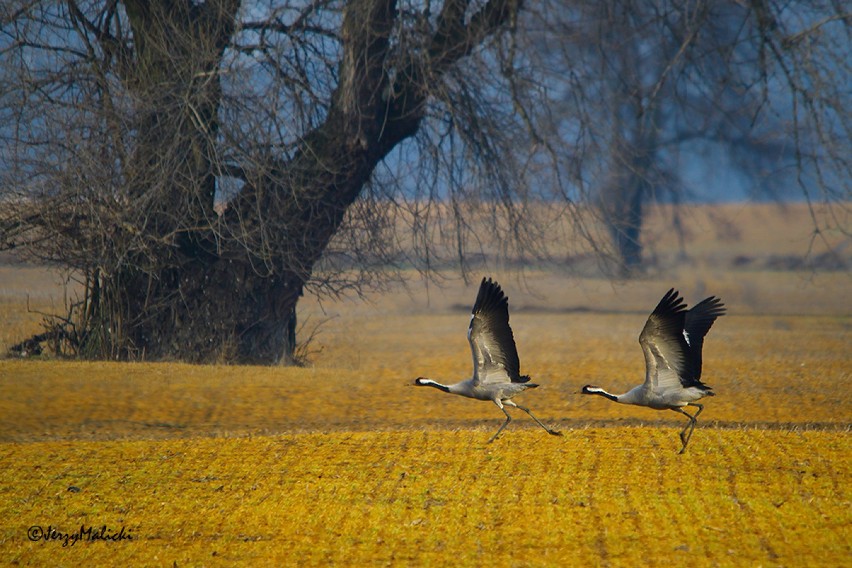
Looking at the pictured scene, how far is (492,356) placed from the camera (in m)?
5.80

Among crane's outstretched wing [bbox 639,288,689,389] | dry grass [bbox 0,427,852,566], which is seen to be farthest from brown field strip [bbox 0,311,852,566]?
crane's outstretched wing [bbox 639,288,689,389]

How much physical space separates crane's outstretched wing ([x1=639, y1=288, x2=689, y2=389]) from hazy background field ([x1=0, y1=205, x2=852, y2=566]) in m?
0.99

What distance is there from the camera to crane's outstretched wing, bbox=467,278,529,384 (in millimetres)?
5750

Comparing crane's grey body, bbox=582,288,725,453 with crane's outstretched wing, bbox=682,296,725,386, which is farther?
crane's outstretched wing, bbox=682,296,725,386

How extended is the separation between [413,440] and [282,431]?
1.61 meters

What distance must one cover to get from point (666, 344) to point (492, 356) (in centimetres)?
104

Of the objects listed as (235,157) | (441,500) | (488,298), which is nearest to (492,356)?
(488,298)

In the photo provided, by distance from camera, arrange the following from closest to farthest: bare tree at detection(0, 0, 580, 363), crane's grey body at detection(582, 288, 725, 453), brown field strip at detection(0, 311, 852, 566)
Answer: crane's grey body at detection(582, 288, 725, 453), brown field strip at detection(0, 311, 852, 566), bare tree at detection(0, 0, 580, 363)

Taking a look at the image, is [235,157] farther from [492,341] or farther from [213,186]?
[492,341]

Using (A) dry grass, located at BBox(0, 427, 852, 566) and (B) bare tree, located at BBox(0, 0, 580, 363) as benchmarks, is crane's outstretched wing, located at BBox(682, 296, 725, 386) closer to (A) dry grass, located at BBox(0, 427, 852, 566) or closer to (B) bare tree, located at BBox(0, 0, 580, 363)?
(A) dry grass, located at BBox(0, 427, 852, 566)

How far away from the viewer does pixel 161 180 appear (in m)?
12.1

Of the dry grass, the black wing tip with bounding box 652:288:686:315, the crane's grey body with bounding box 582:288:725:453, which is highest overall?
the black wing tip with bounding box 652:288:686:315

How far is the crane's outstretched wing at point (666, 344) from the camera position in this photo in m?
5.71

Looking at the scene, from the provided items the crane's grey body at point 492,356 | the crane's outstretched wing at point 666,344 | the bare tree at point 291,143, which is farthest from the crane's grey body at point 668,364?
the bare tree at point 291,143
